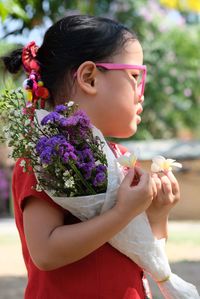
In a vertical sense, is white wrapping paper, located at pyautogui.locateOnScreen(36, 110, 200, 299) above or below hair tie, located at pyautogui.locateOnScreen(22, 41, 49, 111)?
below

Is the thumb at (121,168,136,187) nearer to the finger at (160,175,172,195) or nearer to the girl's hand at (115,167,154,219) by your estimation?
the girl's hand at (115,167,154,219)

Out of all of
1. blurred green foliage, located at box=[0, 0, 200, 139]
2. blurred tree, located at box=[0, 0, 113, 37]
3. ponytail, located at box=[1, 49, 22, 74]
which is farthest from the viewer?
blurred green foliage, located at box=[0, 0, 200, 139]

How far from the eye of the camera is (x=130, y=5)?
21344 millimetres

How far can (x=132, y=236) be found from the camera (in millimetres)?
1975

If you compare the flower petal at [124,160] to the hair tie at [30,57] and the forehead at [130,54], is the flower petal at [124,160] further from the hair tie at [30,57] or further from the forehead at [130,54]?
the hair tie at [30,57]

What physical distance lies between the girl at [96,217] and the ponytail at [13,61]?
0.9 inches

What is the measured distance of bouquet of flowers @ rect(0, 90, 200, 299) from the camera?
1.88m

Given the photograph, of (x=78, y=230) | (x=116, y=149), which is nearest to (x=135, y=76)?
(x=116, y=149)

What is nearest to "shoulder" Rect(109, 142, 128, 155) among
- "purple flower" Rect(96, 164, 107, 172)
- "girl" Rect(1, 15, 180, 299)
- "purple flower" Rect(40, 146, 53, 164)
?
"girl" Rect(1, 15, 180, 299)

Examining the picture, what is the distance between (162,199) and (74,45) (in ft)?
1.87

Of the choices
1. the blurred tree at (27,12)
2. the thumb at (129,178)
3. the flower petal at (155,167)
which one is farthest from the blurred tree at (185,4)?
the thumb at (129,178)

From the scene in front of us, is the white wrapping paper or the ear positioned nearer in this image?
A: the white wrapping paper

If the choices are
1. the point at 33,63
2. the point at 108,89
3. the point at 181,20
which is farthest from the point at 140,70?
the point at 181,20

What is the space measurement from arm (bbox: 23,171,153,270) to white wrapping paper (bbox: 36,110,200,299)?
0.03m
